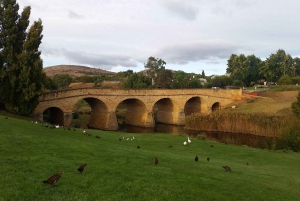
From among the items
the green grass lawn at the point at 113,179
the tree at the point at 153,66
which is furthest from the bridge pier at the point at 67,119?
the tree at the point at 153,66

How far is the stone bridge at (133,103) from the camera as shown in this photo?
38.1m

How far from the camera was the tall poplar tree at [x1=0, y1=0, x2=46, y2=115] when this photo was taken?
27812mm

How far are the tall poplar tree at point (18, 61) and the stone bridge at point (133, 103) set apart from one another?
224 inches

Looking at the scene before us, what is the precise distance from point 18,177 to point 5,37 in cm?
2637

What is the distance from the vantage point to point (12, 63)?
2808 cm

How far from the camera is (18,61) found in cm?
2808

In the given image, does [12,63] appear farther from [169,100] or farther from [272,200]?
[169,100]

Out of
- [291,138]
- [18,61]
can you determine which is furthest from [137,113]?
[291,138]

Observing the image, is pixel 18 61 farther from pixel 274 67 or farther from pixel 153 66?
pixel 274 67

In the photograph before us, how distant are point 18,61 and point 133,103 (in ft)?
87.1

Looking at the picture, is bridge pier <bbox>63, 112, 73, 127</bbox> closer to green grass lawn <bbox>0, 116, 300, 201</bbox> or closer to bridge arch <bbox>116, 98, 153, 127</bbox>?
bridge arch <bbox>116, 98, 153, 127</bbox>

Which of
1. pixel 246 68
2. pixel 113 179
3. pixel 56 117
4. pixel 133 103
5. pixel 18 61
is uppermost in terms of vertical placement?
pixel 246 68

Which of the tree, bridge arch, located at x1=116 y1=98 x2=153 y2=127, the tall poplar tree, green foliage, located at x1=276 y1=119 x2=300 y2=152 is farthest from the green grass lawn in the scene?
the tree

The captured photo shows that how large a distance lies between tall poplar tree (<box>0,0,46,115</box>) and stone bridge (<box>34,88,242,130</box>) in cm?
568
